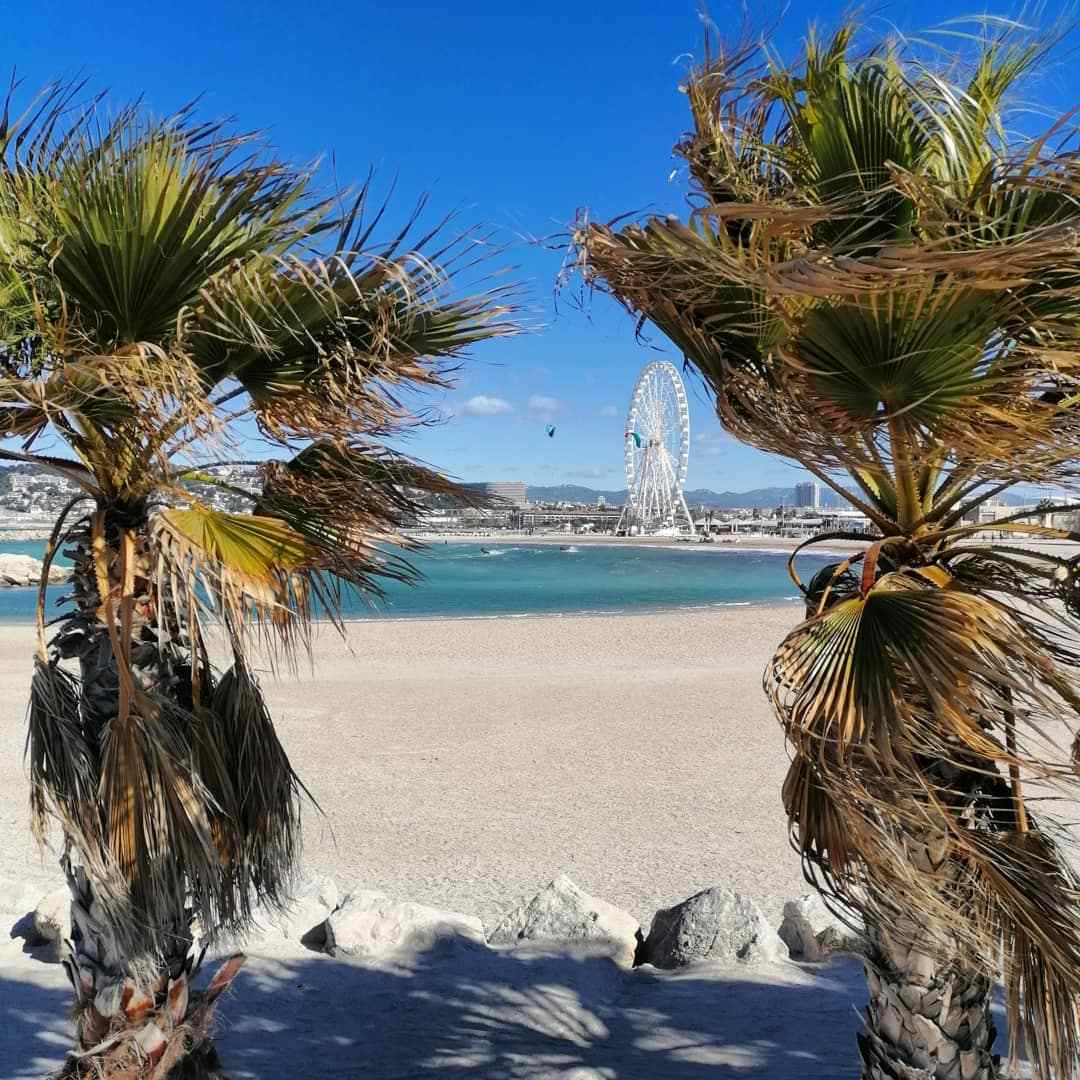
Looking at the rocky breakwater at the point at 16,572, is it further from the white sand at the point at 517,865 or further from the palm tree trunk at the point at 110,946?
the palm tree trunk at the point at 110,946

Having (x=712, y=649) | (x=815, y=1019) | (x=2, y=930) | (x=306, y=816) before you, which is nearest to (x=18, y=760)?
(x=306, y=816)

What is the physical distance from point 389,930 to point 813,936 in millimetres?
2252

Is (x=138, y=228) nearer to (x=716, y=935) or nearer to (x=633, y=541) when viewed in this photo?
(x=716, y=935)

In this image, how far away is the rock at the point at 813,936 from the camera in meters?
4.94

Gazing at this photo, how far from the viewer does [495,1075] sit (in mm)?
3879

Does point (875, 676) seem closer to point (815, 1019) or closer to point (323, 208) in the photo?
point (323, 208)

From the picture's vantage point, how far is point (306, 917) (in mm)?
5406

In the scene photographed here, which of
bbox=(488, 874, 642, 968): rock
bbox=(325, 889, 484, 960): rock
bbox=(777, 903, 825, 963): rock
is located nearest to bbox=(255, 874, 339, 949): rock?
bbox=(325, 889, 484, 960): rock

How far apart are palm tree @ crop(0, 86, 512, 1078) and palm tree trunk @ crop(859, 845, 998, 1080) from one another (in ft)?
6.54

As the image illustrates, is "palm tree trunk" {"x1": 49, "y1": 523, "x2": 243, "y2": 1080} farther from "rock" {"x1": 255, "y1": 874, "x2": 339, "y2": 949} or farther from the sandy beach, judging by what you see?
"rock" {"x1": 255, "y1": 874, "x2": 339, "y2": 949}

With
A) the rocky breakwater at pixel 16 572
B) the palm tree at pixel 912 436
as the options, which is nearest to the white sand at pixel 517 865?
the palm tree at pixel 912 436

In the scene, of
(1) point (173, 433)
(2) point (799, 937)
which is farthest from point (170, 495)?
(2) point (799, 937)

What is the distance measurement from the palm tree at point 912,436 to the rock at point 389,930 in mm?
2722

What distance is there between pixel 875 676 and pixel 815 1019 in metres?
2.72
